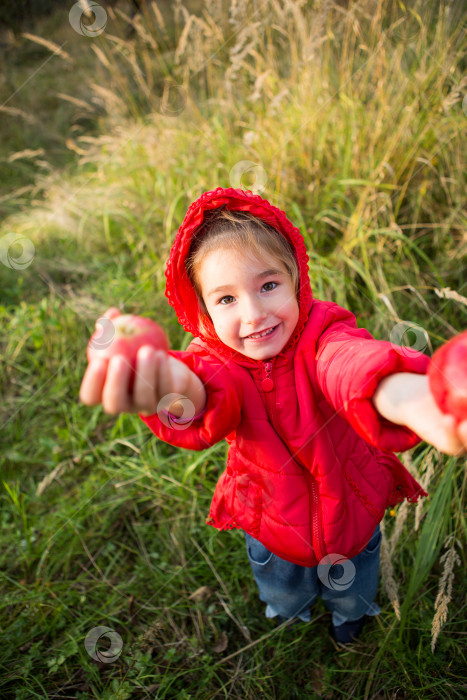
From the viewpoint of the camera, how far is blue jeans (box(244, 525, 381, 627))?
4.19ft

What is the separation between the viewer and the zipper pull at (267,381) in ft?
3.66

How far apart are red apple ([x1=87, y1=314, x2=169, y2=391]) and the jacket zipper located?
0.51 meters

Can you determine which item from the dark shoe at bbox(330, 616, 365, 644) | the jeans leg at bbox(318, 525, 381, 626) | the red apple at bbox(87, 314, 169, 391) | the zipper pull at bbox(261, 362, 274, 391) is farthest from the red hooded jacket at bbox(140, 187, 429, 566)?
the dark shoe at bbox(330, 616, 365, 644)

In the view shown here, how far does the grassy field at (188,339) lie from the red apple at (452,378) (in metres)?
0.61

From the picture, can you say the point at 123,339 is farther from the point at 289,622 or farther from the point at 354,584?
the point at 289,622

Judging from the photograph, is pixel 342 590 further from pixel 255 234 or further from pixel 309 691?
pixel 255 234

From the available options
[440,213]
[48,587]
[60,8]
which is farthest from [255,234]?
[60,8]

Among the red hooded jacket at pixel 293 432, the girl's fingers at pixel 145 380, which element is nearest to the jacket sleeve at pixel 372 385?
the red hooded jacket at pixel 293 432

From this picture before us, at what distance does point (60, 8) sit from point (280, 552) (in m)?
9.49

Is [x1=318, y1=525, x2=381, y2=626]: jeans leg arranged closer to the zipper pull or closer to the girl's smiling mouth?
the zipper pull

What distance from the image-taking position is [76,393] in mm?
2605

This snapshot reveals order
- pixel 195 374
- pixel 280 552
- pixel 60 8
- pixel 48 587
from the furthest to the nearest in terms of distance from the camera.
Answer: pixel 60 8 → pixel 48 587 → pixel 280 552 → pixel 195 374

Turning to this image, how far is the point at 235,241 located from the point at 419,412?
0.59 metres

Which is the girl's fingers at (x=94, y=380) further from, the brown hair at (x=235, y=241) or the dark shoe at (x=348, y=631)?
the dark shoe at (x=348, y=631)
